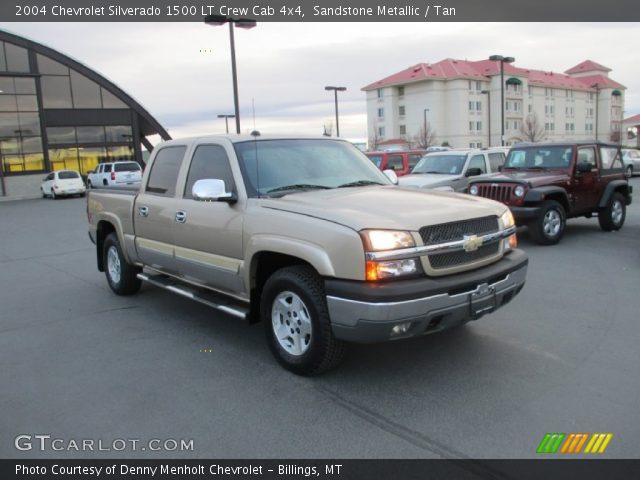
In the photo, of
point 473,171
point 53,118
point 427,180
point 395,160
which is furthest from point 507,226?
point 53,118

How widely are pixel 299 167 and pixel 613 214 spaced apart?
888 cm

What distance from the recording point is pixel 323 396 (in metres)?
4.13

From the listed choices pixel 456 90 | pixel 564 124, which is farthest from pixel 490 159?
pixel 564 124

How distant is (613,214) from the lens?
11.6 m

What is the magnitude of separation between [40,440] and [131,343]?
1892 millimetres

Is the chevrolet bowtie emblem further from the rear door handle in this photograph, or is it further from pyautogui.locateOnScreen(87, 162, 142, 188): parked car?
pyautogui.locateOnScreen(87, 162, 142, 188): parked car

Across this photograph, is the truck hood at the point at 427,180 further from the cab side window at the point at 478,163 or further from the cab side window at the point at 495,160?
the cab side window at the point at 495,160

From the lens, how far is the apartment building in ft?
266

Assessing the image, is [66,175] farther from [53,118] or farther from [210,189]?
[210,189]

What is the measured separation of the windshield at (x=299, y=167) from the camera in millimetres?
5035

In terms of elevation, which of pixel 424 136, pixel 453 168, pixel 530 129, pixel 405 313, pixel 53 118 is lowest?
pixel 405 313

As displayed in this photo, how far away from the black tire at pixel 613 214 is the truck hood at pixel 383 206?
781 cm

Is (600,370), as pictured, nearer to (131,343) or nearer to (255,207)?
(255,207)

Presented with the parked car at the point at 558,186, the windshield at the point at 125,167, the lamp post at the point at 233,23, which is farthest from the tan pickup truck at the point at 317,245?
the windshield at the point at 125,167
